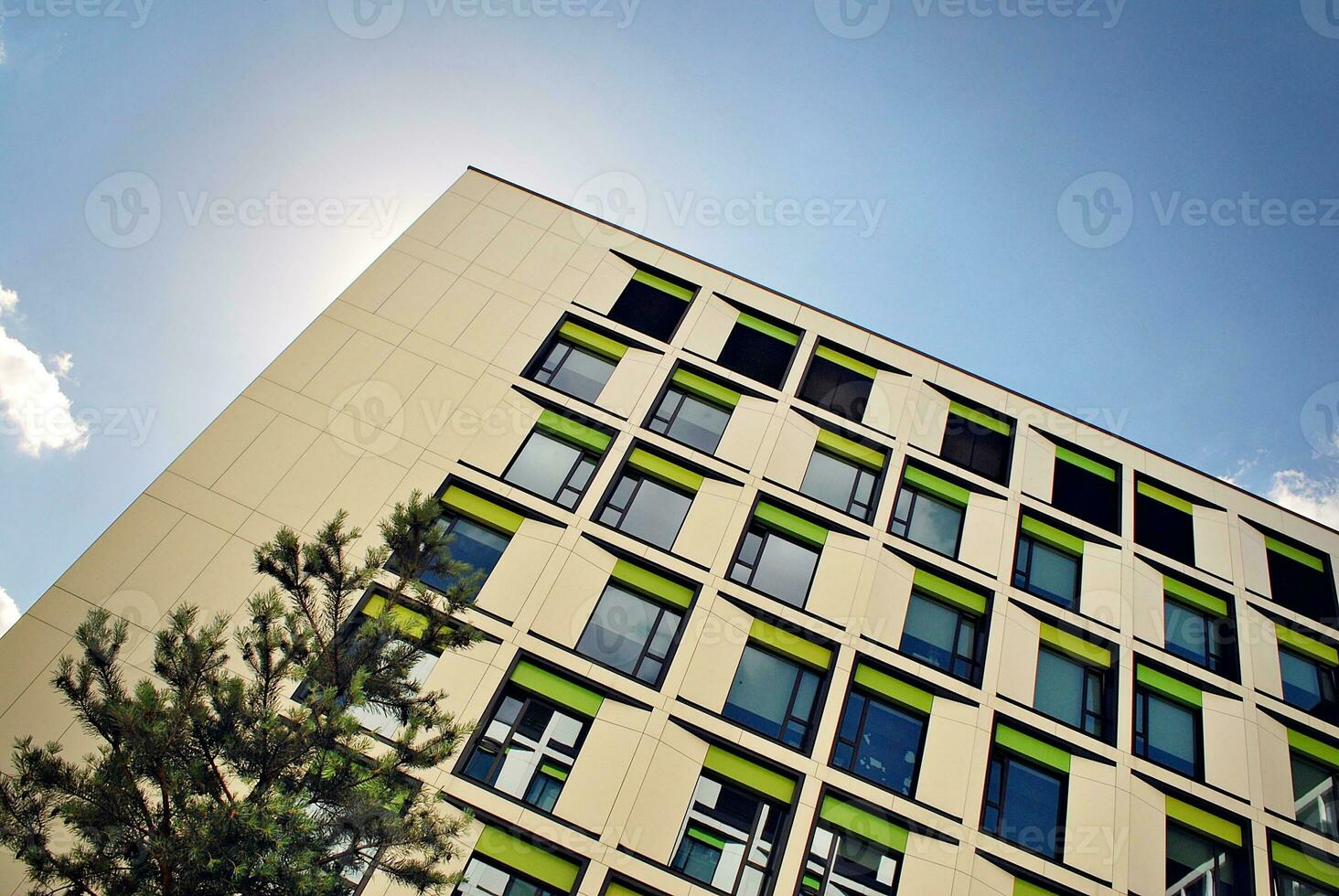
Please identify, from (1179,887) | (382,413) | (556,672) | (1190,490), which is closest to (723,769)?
(556,672)

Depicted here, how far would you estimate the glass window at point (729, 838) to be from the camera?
1213 cm

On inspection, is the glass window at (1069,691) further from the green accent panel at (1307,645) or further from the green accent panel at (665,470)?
the green accent panel at (665,470)

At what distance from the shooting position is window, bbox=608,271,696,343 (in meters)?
18.7

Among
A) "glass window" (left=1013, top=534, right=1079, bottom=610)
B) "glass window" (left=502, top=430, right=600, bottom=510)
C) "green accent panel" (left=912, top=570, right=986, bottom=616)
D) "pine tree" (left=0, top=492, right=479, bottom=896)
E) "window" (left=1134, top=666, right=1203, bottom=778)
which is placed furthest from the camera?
"glass window" (left=1013, top=534, right=1079, bottom=610)

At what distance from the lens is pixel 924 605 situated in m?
15.9

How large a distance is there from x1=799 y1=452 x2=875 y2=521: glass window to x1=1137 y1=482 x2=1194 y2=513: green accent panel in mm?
7507

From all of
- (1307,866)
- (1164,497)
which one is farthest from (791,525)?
(1307,866)

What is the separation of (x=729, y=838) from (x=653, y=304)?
12.5m

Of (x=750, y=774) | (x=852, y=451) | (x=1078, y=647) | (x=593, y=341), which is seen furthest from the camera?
(x=593, y=341)

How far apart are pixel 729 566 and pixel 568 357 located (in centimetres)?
658

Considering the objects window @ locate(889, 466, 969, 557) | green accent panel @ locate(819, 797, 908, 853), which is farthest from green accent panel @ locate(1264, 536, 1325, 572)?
green accent panel @ locate(819, 797, 908, 853)

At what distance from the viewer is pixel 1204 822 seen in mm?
14078

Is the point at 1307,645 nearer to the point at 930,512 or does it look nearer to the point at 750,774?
the point at 930,512

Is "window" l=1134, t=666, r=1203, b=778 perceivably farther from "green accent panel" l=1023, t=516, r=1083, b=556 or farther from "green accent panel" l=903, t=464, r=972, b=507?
"green accent panel" l=903, t=464, r=972, b=507
